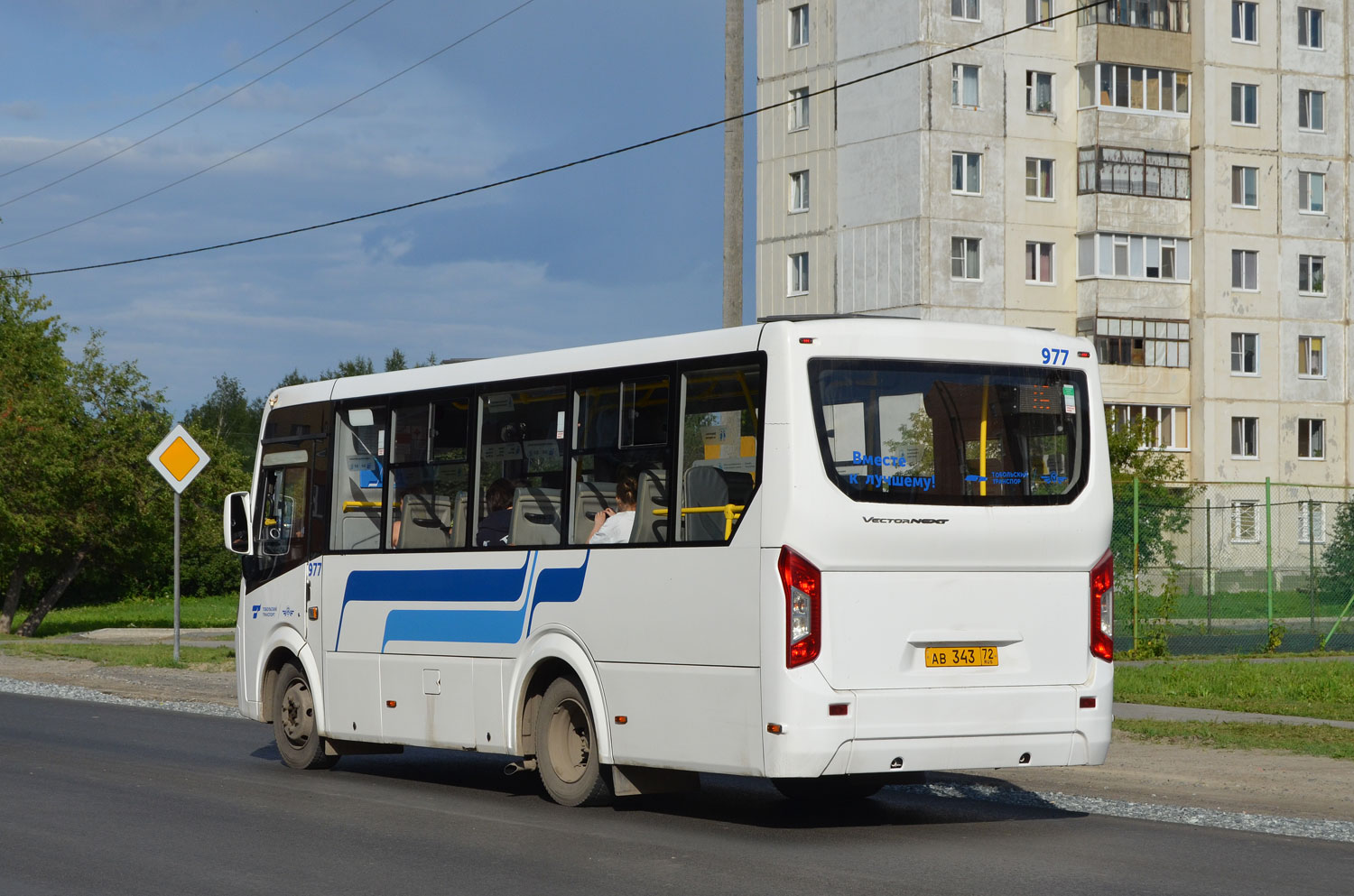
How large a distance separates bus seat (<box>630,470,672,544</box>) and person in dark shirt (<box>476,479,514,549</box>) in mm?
1372

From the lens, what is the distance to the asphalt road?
8.85 m

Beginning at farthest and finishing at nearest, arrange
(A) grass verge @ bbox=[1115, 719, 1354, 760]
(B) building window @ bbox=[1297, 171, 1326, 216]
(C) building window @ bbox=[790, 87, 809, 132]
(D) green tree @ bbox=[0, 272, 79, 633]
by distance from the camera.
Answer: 1. (B) building window @ bbox=[1297, 171, 1326, 216]
2. (C) building window @ bbox=[790, 87, 809, 132]
3. (D) green tree @ bbox=[0, 272, 79, 633]
4. (A) grass verge @ bbox=[1115, 719, 1354, 760]

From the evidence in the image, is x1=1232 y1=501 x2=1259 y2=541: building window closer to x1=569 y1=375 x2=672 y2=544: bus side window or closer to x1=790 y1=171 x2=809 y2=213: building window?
x1=569 y1=375 x2=672 y2=544: bus side window

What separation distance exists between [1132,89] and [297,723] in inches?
2194

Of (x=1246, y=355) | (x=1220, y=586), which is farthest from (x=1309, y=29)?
(x=1220, y=586)

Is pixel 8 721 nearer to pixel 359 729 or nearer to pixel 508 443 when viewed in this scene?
pixel 359 729

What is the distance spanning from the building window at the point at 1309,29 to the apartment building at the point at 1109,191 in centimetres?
7

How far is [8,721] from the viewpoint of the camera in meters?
18.9

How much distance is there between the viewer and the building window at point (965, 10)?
62594mm

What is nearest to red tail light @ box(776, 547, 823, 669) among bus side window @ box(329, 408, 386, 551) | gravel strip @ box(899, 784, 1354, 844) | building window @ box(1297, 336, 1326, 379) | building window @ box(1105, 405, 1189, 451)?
gravel strip @ box(899, 784, 1354, 844)

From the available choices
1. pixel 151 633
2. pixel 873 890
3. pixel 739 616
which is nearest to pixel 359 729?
pixel 739 616

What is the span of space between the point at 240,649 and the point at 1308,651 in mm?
19188

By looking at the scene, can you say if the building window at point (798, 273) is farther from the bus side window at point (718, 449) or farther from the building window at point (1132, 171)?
the bus side window at point (718, 449)

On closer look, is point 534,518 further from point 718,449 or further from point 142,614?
point 142,614
